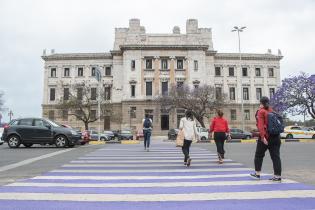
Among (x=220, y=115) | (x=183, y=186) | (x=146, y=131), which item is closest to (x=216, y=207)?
(x=183, y=186)

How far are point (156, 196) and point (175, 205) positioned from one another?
730 mm

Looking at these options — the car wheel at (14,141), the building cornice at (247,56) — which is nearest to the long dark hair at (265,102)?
the car wheel at (14,141)

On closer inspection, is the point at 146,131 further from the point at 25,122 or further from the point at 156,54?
the point at 156,54

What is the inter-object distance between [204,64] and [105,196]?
5896 centimetres

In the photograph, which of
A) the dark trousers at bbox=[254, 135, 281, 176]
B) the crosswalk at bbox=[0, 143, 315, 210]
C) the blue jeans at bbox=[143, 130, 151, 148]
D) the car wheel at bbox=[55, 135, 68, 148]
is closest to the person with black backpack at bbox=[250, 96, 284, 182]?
the dark trousers at bbox=[254, 135, 281, 176]

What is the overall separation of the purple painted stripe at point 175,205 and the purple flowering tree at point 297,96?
42593mm

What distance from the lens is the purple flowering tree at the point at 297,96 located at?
4471 centimetres

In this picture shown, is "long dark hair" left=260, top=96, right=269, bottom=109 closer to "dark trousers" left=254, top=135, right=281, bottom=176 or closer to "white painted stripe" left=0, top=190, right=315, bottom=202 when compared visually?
"dark trousers" left=254, top=135, right=281, bottom=176

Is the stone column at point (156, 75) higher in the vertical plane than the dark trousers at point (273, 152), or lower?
higher

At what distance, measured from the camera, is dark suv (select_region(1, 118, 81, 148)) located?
19359mm

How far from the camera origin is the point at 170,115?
203ft

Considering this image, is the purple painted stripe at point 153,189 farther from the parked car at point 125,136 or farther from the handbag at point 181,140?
the parked car at point 125,136

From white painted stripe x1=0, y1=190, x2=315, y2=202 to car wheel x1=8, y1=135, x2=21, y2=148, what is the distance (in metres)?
14.4

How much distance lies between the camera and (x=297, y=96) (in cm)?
4534
